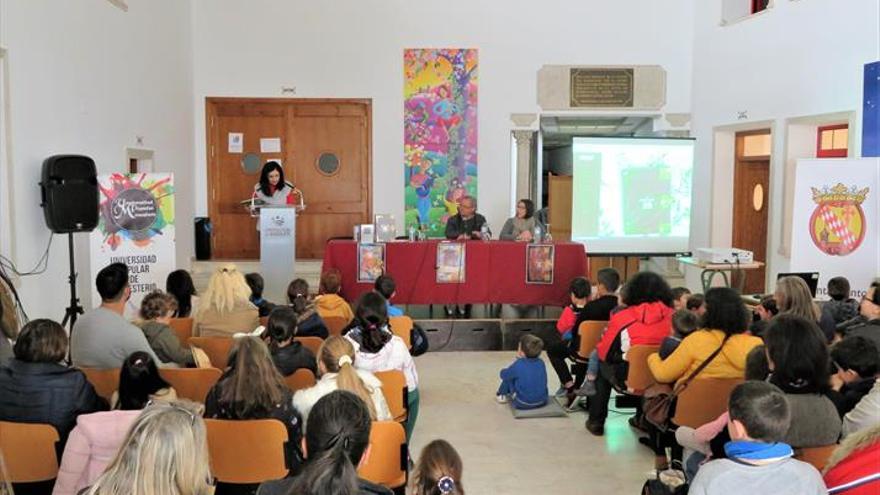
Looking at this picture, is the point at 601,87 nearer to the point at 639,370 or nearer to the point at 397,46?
the point at 397,46

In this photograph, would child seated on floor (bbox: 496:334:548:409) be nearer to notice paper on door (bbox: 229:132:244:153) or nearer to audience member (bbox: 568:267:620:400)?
audience member (bbox: 568:267:620:400)

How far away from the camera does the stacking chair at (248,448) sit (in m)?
2.80

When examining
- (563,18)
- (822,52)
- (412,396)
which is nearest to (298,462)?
(412,396)

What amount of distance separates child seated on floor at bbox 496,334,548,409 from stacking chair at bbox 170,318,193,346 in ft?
7.25

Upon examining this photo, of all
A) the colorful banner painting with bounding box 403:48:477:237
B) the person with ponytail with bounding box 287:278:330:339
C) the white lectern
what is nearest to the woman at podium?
the white lectern

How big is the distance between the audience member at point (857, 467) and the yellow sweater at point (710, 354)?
1.38m

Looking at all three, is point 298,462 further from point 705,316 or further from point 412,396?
point 705,316

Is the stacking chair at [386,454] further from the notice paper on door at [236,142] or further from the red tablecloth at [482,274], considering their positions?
the notice paper on door at [236,142]

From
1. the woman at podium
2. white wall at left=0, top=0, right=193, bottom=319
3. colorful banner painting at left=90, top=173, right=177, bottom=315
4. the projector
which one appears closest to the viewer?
white wall at left=0, top=0, right=193, bottom=319

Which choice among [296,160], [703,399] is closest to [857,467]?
[703,399]

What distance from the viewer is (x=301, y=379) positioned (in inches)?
143

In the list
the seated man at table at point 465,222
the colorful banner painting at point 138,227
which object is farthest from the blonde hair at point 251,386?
the seated man at table at point 465,222

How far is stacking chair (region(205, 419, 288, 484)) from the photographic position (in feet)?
9.18

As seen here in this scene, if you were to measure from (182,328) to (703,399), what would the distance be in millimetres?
3248
